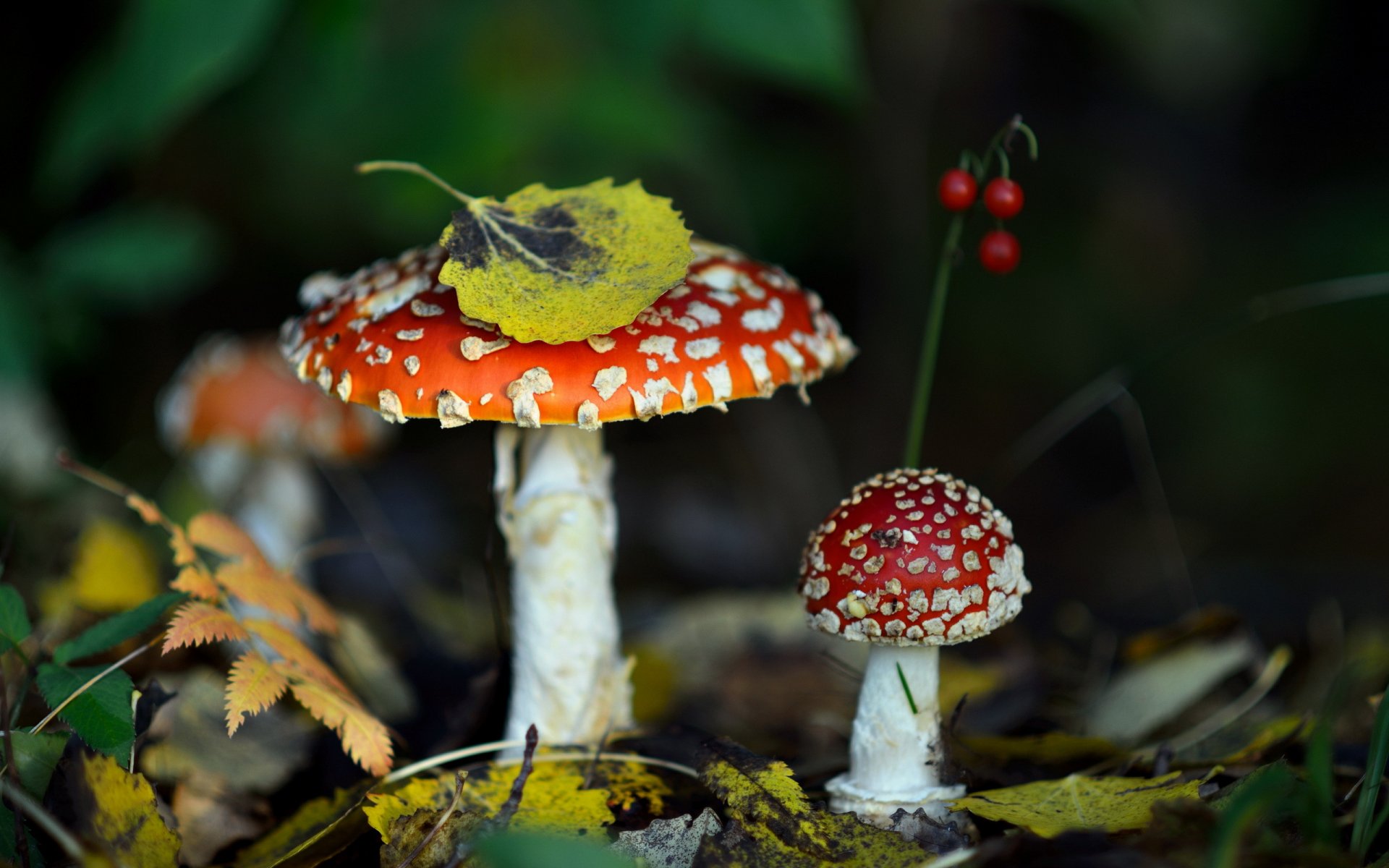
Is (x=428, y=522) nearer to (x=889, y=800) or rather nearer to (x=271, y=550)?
(x=271, y=550)

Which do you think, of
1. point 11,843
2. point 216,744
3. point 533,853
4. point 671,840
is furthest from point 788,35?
point 11,843

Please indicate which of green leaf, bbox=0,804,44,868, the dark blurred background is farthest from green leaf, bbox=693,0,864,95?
green leaf, bbox=0,804,44,868

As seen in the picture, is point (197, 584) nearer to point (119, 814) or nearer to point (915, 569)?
point (119, 814)

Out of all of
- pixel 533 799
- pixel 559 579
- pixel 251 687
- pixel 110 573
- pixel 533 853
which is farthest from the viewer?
pixel 110 573

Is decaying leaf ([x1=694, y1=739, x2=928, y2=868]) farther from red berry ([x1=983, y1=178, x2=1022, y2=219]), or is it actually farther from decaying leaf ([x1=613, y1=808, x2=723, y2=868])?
red berry ([x1=983, y1=178, x2=1022, y2=219])

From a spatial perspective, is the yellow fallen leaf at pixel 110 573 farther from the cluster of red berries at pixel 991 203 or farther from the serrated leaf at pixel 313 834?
the cluster of red berries at pixel 991 203
